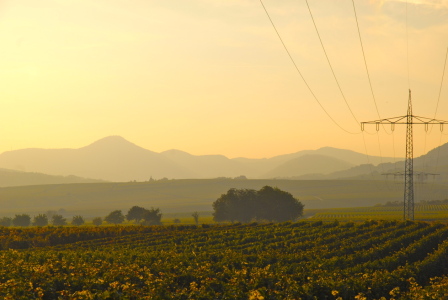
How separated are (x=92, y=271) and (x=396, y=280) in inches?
697

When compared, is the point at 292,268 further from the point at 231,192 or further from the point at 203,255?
the point at 231,192

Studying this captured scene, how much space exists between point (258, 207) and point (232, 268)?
4334 inches

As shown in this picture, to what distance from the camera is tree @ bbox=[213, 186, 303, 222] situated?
483 feet

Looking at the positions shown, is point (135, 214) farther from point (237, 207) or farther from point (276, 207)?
point (276, 207)

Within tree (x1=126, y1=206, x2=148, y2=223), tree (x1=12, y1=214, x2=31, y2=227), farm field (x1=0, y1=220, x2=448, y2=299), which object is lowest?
tree (x1=12, y1=214, x2=31, y2=227)

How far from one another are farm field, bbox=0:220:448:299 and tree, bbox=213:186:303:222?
5865 cm

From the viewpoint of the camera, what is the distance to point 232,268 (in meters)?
39.4

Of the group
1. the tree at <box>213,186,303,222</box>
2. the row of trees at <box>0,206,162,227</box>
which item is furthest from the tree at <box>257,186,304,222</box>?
the row of trees at <box>0,206,162,227</box>

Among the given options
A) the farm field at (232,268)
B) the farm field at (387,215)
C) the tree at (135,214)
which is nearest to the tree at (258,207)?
the farm field at (387,215)

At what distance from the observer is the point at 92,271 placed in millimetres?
32188

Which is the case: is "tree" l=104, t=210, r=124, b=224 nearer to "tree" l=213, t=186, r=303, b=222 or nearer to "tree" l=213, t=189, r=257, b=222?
"tree" l=213, t=186, r=303, b=222

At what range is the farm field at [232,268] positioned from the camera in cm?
2627

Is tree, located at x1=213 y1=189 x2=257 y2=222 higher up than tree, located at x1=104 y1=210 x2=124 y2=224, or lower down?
higher up

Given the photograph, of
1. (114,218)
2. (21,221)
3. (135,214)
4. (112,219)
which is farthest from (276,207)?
(21,221)
